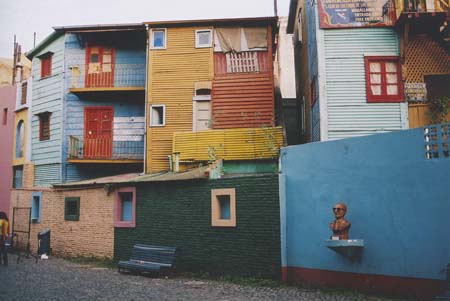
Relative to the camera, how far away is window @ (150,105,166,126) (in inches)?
722

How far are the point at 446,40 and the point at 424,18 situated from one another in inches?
56.1

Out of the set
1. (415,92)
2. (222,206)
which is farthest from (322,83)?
(222,206)

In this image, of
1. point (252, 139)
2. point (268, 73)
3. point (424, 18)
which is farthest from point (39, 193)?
point (424, 18)

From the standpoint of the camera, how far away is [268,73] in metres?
17.9

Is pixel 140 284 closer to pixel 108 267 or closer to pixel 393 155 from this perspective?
pixel 108 267

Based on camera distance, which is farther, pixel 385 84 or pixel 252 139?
pixel 252 139

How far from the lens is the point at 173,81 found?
60.3 feet

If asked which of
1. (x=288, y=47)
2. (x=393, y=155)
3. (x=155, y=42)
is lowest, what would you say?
(x=393, y=155)

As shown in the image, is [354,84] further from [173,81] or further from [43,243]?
[43,243]

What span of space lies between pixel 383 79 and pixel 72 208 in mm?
12186

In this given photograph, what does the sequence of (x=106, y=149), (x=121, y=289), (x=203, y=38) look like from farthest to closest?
(x=106, y=149) → (x=203, y=38) → (x=121, y=289)

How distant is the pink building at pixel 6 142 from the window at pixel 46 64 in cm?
341

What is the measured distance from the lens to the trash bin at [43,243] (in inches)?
667

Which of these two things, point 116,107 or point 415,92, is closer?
point 415,92
